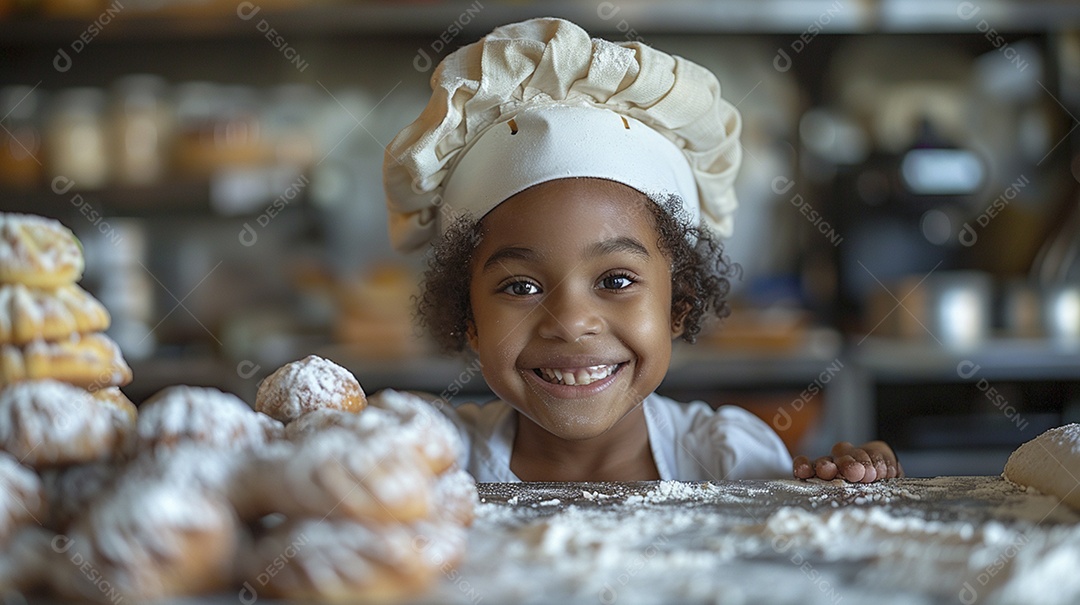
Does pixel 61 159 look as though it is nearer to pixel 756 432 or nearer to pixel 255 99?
pixel 255 99

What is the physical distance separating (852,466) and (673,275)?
14.8 inches

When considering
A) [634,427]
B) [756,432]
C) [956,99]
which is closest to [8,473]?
[634,427]

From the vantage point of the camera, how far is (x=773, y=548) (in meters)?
0.65

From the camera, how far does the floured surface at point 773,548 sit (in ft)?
1.81

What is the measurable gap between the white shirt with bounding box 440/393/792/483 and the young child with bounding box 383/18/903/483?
0.16m

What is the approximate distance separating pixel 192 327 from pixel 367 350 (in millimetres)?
615

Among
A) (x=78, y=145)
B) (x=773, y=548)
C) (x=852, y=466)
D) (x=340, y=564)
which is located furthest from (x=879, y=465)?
(x=78, y=145)

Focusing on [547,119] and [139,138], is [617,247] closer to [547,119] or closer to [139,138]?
[547,119]

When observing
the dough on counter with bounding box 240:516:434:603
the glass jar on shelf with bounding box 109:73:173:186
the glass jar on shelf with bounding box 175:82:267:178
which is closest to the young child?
the dough on counter with bounding box 240:516:434:603

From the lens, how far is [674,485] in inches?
Result: 35.3

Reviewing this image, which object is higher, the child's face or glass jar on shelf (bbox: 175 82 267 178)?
glass jar on shelf (bbox: 175 82 267 178)

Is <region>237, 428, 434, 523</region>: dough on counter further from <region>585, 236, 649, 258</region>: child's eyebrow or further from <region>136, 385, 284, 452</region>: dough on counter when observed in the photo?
<region>585, 236, 649, 258</region>: child's eyebrow

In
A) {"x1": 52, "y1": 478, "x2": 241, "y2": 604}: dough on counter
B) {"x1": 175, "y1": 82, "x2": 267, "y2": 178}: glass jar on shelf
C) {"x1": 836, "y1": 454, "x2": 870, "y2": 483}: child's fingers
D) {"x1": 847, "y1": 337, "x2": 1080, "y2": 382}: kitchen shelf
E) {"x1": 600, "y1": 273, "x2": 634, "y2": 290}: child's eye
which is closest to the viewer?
{"x1": 52, "y1": 478, "x2": 241, "y2": 604}: dough on counter

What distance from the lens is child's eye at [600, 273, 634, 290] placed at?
121 centimetres
